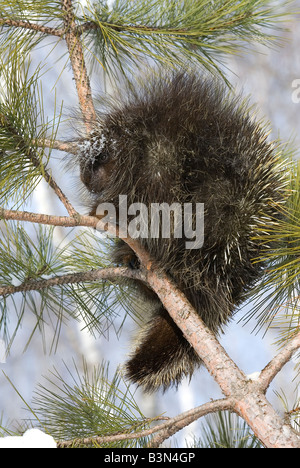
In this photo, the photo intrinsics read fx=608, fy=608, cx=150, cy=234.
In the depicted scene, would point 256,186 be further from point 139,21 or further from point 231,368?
point 139,21

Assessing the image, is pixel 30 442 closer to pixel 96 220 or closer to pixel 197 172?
pixel 96 220

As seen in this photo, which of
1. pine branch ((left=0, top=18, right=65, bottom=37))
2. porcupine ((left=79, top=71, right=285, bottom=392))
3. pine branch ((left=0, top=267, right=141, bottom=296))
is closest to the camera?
porcupine ((left=79, top=71, right=285, bottom=392))

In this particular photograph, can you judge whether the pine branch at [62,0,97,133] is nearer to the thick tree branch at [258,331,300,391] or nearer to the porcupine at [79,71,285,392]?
the porcupine at [79,71,285,392]

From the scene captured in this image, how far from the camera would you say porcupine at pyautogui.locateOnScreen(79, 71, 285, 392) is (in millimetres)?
1334

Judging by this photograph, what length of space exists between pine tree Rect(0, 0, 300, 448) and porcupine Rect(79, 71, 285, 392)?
6 cm

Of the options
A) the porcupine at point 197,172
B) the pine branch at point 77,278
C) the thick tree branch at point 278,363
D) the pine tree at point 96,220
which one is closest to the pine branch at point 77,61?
the pine tree at point 96,220

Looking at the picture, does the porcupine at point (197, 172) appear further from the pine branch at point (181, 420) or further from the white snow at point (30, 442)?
the white snow at point (30, 442)

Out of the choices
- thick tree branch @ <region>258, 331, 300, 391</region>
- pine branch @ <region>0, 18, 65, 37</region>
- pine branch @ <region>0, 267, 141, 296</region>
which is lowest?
thick tree branch @ <region>258, 331, 300, 391</region>

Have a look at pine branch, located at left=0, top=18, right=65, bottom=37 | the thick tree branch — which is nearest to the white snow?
the thick tree branch

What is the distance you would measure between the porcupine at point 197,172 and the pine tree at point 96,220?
0.06m

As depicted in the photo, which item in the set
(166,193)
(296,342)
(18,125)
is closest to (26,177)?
(18,125)

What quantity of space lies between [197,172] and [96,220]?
247 millimetres

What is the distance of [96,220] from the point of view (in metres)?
1.33

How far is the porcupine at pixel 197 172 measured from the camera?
52.5 inches
